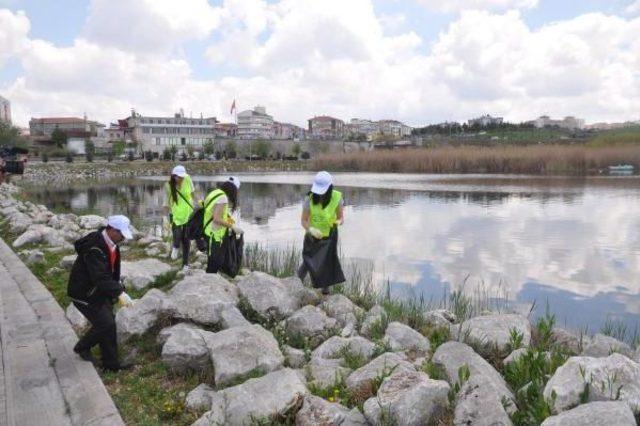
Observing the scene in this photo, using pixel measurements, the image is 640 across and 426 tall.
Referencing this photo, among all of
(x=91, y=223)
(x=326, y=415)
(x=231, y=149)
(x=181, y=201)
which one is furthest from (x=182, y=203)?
(x=231, y=149)

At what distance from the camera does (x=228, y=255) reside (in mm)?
7223

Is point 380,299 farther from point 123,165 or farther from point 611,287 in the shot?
point 123,165

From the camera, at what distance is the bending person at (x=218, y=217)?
22.6 feet

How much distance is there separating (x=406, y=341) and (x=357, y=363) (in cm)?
88

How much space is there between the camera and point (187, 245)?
8.83 metres

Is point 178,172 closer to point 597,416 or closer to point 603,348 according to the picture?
point 603,348

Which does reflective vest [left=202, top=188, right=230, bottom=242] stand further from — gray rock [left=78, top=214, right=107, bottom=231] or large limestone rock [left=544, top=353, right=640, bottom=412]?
gray rock [left=78, top=214, right=107, bottom=231]

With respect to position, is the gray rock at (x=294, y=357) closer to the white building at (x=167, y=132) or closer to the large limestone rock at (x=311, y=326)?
the large limestone rock at (x=311, y=326)

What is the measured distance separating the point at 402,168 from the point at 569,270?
39.2 m

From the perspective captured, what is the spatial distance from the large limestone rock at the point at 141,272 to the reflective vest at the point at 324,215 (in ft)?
8.41

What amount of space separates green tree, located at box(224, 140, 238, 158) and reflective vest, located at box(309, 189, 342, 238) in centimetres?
8606

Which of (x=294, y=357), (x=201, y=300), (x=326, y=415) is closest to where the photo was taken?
(x=326, y=415)

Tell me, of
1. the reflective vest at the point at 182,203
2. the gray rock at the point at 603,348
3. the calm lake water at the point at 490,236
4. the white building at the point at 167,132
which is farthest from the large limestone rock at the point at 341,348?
the white building at the point at 167,132

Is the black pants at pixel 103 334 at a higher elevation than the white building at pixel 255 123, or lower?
lower
